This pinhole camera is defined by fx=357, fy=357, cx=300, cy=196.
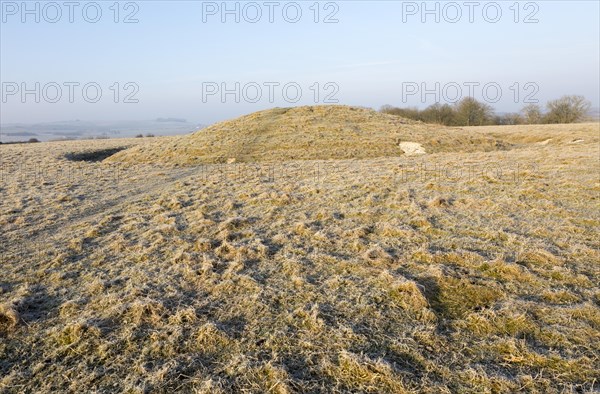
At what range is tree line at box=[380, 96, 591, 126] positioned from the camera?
173ft

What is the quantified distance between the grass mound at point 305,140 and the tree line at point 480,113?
2732 centimetres

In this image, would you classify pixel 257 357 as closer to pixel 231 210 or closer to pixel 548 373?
pixel 548 373

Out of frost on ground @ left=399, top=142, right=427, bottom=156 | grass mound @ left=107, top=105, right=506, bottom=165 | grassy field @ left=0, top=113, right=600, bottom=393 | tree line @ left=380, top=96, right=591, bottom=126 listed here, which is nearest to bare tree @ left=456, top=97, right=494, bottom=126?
tree line @ left=380, top=96, right=591, bottom=126

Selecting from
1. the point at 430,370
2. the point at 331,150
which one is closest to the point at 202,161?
the point at 331,150

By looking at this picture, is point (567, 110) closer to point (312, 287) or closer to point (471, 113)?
point (471, 113)

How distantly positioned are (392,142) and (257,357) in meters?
19.8

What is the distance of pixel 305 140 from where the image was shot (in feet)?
75.0

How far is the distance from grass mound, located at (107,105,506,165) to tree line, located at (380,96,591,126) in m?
27.3

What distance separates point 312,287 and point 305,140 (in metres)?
17.7

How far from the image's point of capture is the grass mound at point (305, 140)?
21078 millimetres

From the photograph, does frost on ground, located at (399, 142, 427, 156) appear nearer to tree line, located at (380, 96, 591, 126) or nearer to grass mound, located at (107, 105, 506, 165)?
grass mound, located at (107, 105, 506, 165)

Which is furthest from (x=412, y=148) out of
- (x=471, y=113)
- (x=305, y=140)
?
(x=471, y=113)

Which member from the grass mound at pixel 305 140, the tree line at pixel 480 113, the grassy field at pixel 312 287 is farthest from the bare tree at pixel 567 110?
the grassy field at pixel 312 287

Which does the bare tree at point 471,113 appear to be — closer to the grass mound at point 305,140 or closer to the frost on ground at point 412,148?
the grass mound at point 305,140
